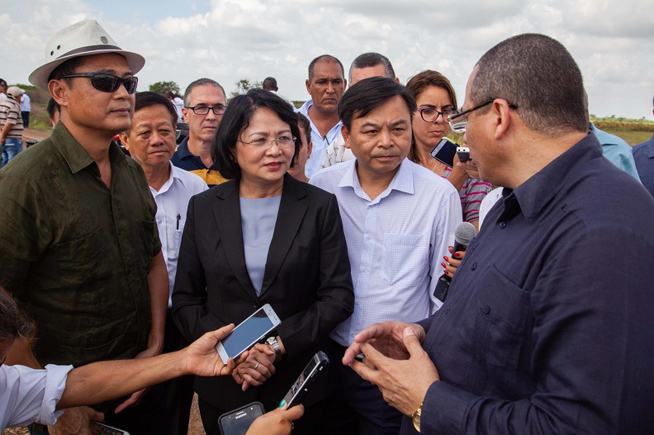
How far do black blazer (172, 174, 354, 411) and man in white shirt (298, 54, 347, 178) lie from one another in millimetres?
2716

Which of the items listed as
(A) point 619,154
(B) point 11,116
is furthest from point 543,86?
(B) point 11,116

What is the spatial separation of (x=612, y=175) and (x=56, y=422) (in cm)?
255

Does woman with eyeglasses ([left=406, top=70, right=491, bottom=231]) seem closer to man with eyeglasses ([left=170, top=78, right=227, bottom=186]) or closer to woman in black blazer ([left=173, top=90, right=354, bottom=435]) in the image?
woman in black blazer ([left=173, top=90, right=354, bottom=435])

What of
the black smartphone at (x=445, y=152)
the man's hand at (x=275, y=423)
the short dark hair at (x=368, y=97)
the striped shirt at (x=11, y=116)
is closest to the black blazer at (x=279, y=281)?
the man's hand at (x=275, y=423)

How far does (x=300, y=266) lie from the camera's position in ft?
8.30

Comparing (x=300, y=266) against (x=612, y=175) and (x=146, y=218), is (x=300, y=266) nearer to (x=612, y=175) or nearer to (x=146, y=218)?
(x=146, y=218)

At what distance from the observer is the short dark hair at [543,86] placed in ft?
4.86

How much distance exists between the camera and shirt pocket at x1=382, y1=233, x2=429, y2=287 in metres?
2.69

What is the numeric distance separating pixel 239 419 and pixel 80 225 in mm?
1265

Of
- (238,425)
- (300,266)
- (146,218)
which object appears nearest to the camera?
(238,425)

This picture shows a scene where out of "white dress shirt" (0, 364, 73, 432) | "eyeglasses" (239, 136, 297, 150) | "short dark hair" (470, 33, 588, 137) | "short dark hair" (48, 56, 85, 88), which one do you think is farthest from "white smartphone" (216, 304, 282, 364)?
"short dark hair" (48, 56, 85, 88)

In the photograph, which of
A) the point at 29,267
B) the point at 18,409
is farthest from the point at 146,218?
the point at 18,409

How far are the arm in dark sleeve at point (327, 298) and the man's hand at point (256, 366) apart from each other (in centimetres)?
11

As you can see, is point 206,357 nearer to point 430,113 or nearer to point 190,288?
point 190,288
